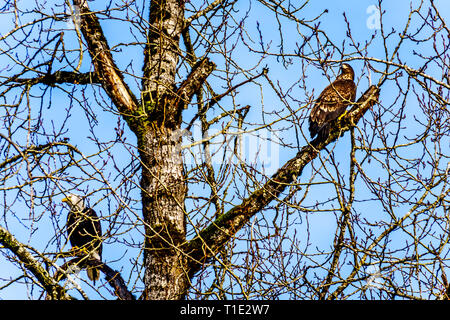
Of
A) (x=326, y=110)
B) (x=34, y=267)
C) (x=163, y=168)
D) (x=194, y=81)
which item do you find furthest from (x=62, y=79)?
(x=326, y=110)

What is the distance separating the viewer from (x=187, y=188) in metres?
5.91

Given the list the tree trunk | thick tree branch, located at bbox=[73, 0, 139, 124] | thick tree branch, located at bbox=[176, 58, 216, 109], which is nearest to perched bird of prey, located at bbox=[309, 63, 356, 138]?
thick tree branch, located at bbox=[176, 58, 216, 109]

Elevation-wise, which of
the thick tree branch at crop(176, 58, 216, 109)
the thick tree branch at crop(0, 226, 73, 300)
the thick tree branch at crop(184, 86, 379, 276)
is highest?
the thick tree branch at crop(176, 58, 216, 109)

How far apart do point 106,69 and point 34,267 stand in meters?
2.47

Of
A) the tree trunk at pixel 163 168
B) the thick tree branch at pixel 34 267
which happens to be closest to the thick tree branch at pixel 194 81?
the tree trunk at pixel 163 168

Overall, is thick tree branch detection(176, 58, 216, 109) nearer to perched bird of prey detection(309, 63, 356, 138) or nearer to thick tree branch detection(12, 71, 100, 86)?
thick tree branch detection(12, 71, 100, 86)

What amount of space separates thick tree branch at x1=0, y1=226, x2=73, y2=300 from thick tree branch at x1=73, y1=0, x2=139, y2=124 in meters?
1.95

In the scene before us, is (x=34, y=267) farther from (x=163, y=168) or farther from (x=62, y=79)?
(x=62, y=79)

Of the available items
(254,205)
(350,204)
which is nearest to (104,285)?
(254,205)

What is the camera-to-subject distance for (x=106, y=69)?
19.4ft

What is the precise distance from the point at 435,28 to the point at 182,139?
9.00ft

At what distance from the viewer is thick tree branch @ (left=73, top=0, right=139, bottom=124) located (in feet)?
19.3

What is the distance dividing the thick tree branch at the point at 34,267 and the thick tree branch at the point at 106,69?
1.95 meters
